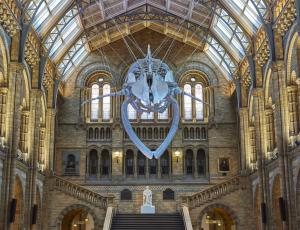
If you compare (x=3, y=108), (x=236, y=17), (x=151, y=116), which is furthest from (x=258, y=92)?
(x=3, y=108)

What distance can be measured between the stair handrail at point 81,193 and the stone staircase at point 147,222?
1.87 metres

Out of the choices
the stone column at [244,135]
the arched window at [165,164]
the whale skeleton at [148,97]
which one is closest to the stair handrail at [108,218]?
the arched window at [165,164]

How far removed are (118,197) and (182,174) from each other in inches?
226

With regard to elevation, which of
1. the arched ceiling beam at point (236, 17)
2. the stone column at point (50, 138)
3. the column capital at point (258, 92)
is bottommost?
the stone column at point (50, 138)

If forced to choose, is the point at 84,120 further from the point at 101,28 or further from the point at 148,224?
the point at 148,224

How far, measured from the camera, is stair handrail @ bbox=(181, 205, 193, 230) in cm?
2967

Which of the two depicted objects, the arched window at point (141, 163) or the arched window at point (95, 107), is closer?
the arched window at point (141, 163)

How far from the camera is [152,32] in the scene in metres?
42.9

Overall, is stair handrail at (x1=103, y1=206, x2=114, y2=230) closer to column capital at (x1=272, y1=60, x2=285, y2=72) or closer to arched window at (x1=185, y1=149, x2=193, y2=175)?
arched window at (x1=185, y1=149, x2=193, y2=175)

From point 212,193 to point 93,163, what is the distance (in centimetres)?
1125

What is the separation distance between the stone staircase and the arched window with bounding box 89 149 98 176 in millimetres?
7788

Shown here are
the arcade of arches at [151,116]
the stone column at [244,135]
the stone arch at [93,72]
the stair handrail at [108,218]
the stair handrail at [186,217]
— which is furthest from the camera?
the stone arch at [93,72]

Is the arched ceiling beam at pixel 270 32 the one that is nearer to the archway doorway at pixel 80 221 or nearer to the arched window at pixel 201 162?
the arched window at pixel 201 162

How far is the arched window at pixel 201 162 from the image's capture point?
40.8 metres
